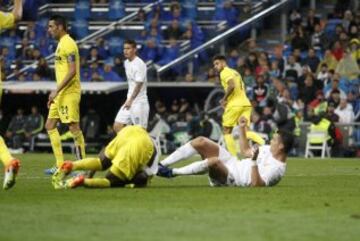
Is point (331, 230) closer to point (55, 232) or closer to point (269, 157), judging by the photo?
point (55, 232)

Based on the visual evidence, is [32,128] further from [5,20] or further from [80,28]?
[5,20]

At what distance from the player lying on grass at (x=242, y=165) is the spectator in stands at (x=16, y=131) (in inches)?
676

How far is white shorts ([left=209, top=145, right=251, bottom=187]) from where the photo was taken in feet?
51.4

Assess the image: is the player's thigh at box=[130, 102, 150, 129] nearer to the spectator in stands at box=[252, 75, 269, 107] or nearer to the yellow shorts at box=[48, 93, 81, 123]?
the yellow shorts at box=[48, 93, 81, 123]

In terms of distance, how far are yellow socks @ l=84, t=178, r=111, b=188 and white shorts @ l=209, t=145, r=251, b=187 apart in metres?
1.50

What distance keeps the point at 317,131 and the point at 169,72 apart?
17.6 feet

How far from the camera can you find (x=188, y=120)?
105ft

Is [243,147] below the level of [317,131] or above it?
above

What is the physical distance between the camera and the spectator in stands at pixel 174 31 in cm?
3459

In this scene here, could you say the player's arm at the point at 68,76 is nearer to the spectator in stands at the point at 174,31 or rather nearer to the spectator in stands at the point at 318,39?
the spectator in stands at the point at 318,39

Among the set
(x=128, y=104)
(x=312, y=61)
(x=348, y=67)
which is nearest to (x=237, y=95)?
(x=128, y=104)

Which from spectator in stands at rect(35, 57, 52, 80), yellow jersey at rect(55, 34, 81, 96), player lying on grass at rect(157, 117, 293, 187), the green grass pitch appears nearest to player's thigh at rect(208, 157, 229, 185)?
player lying on grass at rect(157, 117, 293, 187)

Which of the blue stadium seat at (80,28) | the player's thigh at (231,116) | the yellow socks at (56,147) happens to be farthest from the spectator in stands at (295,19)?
the yellow socks at (56,147)

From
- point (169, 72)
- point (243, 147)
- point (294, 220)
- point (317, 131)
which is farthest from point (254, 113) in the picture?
point (294, 220)
